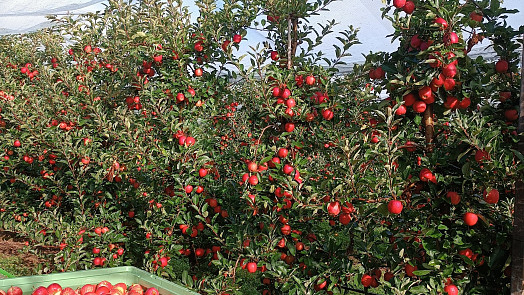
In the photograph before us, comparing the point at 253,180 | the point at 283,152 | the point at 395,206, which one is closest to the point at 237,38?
the point at 283,152

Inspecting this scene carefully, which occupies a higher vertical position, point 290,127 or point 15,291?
point 290,127

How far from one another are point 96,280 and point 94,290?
0.08m

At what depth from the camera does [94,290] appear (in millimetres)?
1610

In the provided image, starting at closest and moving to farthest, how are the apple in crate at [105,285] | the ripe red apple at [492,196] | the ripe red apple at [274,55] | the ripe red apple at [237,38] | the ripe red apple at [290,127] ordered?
the apple in crate at [105,285], the ripe red apple at [492,196], the ripe red apple at [290,127], the ripe red apple at [274,55], the ripe red apple at [237,38]

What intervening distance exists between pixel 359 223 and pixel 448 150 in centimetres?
54

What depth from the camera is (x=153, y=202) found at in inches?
121

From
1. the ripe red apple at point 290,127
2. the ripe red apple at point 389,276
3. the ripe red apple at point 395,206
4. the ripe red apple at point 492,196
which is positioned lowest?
the ripe red apple at point 389,276

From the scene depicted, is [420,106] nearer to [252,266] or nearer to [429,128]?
[429,128]

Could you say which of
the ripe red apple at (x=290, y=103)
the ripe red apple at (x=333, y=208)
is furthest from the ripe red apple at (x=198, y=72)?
the ripe red apple at (x=333, y=208)

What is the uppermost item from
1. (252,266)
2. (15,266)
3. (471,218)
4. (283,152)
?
(283,152)

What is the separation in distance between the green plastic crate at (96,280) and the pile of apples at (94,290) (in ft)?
0.10

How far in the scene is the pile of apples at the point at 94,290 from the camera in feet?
4.92

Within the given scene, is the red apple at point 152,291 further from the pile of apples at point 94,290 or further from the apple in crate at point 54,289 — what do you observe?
the apple in crate at point 54,289

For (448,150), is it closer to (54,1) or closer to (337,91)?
(337,91)
